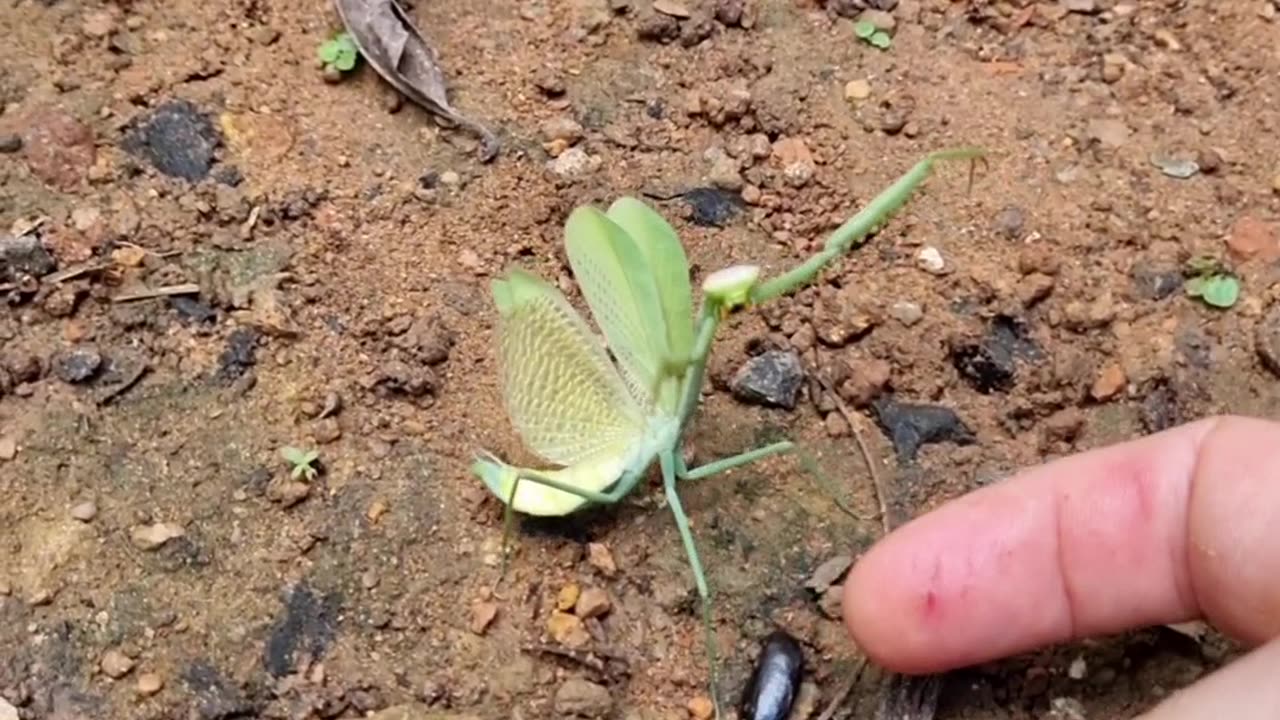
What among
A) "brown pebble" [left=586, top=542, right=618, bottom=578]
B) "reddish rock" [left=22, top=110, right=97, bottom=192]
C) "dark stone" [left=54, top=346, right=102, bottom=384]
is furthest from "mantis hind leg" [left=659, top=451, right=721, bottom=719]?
"reddish rock" [left=22, top=110, right=97, bottom=192]

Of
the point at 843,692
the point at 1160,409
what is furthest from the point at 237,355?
the point at 1160,409

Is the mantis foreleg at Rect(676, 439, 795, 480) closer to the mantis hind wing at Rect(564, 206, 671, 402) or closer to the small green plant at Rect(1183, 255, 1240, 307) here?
the mantis hind wing at Rect(564, 206, 671, 402)

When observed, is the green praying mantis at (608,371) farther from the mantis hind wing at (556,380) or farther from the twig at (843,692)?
the twig at (843,692)

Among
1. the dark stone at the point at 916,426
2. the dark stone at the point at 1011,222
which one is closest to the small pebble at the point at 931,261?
the dark stone at the point at 1011,222

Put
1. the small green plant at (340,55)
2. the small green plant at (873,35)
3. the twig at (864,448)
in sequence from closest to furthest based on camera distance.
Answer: the twig at (864,448) → the small green plant at (340,55) → the small green plant at (873,35)

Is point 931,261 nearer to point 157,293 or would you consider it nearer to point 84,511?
point 157,293

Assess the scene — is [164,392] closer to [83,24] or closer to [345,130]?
[345,130]

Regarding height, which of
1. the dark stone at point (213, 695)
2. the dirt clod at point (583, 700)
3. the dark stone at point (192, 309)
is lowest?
the dark stone at point (213, 695)
